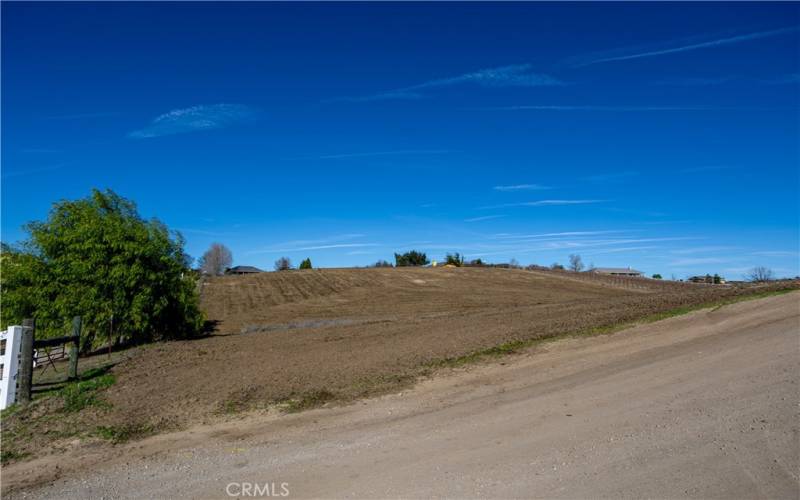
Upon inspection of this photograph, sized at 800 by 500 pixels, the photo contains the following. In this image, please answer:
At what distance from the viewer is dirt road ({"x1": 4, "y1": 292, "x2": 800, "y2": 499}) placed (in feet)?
17.5

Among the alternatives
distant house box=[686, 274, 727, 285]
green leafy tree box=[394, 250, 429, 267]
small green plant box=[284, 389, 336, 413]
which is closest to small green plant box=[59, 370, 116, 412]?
small green plant box=[284, 389, 336, 413]

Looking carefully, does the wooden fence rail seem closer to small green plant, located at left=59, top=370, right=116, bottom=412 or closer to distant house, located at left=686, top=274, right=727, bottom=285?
small green plant, located at left=59, top=370, right=116, bottom=412

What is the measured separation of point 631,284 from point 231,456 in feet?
209

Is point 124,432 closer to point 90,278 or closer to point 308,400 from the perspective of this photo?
point 308,400

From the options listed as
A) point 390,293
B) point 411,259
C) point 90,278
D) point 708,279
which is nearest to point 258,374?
point 90,278

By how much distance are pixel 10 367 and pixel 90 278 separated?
11.7m

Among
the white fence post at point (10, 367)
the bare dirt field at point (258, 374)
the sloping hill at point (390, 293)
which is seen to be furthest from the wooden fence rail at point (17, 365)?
the sloping hill at point (390, 293)

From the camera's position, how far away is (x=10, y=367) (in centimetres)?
943

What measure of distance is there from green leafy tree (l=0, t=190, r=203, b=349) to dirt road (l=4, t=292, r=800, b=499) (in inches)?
608

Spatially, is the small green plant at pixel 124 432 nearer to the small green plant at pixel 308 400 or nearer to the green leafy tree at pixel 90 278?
the small green plant at pixel 308 400

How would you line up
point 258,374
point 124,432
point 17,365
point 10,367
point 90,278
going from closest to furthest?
1. point 124,432
2. point 10,367
3. point 17,365
4. point 258,374
5. point 90,278

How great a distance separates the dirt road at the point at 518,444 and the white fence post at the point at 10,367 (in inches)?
164

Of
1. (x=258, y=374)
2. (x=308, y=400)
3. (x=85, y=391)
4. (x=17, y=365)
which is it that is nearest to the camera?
(x=308, y=400)

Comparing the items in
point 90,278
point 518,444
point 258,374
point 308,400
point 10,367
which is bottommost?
point 518,444
